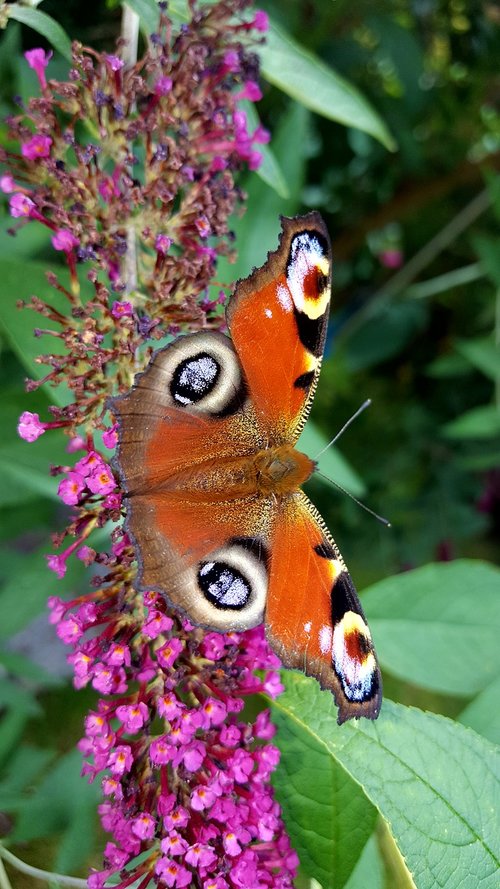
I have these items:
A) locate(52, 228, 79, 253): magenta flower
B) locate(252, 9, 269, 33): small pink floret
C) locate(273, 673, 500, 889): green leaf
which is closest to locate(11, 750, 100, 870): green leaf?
locate(273, 673, 500, 889): green leaf

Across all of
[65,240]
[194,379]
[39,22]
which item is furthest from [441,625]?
[39,22]

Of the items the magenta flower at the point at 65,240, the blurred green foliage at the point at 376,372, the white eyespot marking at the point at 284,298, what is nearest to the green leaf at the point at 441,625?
the blurred green foliage at the point at 376,372

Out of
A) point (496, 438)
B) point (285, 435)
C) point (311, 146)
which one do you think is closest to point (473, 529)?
point (496, 438)

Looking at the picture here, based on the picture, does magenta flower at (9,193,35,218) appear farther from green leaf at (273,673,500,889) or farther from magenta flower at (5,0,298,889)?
green leaf at (273,673,500,889)

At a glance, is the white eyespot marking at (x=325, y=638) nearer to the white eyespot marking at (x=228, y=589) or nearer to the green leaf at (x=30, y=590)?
the white eyespot marking at (x=228, y=589)

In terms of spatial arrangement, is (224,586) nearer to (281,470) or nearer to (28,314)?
(281,470)

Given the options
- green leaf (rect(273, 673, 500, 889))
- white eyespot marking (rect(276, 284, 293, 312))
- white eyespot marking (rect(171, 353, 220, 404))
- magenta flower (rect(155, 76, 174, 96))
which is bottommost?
green leaf (rect(273, 673, 500, 889))

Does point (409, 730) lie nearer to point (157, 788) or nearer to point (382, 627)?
point (157, 788)
